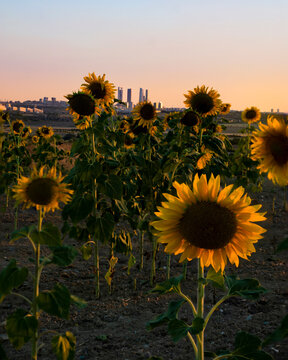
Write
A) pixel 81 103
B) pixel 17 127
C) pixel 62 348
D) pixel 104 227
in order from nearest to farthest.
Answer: pixel 62 348 → pixel 81 103 → pixel 104 227 → pixel 17 127

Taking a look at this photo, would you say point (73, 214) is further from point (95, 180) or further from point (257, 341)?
point (257, 341)

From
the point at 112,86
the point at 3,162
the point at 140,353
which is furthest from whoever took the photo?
the point at 3,162

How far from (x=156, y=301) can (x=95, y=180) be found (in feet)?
5.32

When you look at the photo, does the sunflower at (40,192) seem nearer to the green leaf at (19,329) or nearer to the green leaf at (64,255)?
the green leaf at (64,255)

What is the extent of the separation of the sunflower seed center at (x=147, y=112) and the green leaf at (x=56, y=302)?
3.34 metres

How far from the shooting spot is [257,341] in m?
2.28

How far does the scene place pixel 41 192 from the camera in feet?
7.51

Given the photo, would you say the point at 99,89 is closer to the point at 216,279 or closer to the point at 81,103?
the point at 81,103

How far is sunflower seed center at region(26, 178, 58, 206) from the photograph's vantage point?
2.29 meters

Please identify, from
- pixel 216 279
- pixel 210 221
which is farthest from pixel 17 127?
pixel 210 221

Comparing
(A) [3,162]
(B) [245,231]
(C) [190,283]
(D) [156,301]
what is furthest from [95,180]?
(A) [3,162]

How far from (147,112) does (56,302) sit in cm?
346

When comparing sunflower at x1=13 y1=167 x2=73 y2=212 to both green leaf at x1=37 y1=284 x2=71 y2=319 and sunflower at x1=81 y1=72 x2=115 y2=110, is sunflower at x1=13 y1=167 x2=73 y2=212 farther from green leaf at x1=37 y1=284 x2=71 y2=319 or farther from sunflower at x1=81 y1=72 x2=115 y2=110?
sunflower at x1=81 y1=72 x2=115 y2=110

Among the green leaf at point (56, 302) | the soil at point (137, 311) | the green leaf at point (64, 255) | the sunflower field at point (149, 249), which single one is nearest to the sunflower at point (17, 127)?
the sunflower field at point (149, 249)
